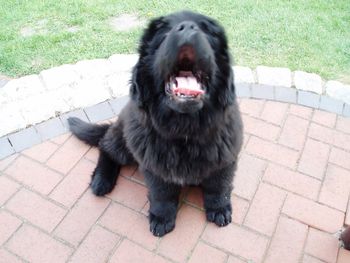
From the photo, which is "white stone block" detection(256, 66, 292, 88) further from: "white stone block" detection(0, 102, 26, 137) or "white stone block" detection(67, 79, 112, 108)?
"white stone block" detection(0, 102, 26, 137)

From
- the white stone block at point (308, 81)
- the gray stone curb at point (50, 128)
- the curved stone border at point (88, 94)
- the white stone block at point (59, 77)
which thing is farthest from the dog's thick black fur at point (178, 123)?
the white stone block at point (308, 81)

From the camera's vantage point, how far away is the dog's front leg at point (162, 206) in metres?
2.38

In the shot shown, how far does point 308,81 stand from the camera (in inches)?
138

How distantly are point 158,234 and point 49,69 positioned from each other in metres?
2.05

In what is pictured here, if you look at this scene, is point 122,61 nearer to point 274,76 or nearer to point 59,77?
point 59,77

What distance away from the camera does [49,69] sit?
3.63 m

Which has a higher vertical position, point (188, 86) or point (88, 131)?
point (188, 86)

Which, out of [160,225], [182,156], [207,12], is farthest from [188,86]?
[207,12]

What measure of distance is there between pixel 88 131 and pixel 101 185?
0.49m

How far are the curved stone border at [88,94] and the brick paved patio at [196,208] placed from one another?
0.20m

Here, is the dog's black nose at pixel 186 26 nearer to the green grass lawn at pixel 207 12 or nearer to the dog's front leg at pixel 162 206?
the dog's front leg at pixel 162 206

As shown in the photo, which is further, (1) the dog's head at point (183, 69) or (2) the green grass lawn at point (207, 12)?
(2) the green grass lawn at point (207, 12)

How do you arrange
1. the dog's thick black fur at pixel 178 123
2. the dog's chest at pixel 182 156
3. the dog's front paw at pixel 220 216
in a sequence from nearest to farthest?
the dog's thick black fur at pixel 178 123 < the dog's chest at pixel 182 156 < the dog's front paw at pixel 220 216

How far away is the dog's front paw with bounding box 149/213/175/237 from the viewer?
246cm
